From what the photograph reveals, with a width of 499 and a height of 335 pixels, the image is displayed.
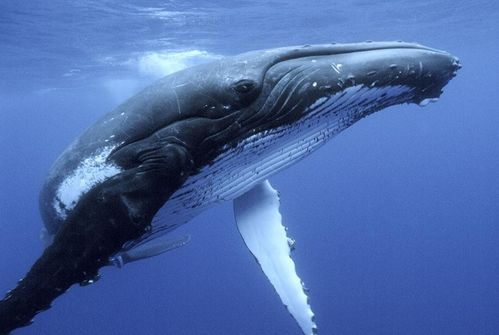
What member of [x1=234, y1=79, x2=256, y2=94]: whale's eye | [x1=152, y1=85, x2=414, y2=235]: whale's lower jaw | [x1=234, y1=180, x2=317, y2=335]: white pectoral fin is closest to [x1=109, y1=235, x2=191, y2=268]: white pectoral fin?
[x1=234, y1=180, x2=317, y2=335]: white pectoral fin

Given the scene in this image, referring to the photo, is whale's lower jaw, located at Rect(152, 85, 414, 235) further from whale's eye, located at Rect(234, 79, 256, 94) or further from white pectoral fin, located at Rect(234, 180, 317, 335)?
white pectoral fin, located at Rect(234, 180, 317, 335)

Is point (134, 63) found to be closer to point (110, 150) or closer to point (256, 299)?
point (256, 299)

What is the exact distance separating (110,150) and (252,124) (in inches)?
52.6

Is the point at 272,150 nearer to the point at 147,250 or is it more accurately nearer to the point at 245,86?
the point at 245,86

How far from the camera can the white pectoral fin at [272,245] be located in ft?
17.4

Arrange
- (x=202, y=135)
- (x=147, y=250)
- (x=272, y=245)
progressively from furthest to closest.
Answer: (x=147, y=250) < (x=272, y=245) < (x=202, y=135)

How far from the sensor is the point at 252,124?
383cm

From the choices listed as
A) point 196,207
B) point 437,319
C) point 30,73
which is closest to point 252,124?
point 196,207

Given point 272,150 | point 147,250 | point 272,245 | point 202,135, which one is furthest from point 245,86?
point 147,250

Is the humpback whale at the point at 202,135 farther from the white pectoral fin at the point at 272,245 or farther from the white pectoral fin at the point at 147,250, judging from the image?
the white pectoral fin at the point at 147,250

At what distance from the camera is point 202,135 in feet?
12.2

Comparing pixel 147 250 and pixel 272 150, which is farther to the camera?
pixel 147 250

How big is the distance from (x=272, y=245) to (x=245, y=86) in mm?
2544

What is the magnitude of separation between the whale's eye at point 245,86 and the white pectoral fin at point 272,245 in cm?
200
